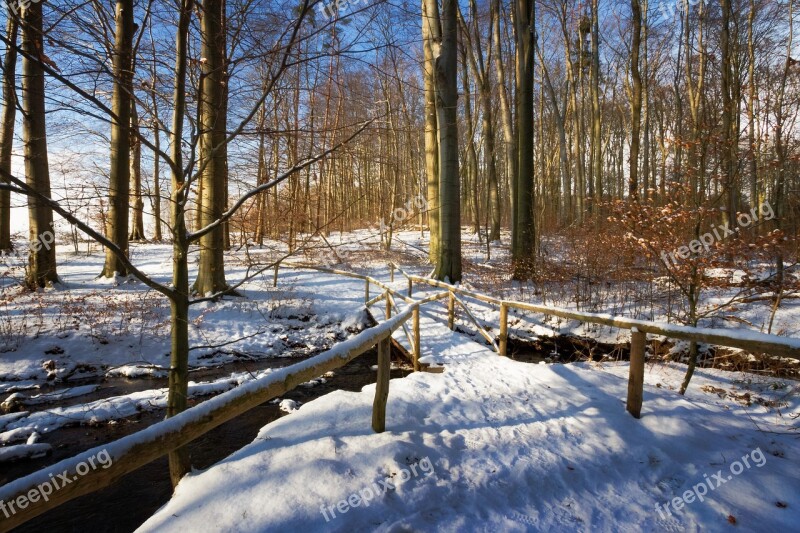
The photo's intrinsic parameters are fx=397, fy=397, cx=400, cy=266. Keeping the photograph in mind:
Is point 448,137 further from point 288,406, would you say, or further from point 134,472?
point 134,472

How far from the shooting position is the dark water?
3.63 meters

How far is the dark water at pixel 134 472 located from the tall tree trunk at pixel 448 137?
13.5 feet

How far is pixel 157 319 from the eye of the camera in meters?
9.02

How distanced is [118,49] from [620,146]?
42562 millimetres

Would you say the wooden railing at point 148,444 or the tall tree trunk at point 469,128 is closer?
the wooden railing at point 148,444

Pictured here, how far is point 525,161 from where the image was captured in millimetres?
11547

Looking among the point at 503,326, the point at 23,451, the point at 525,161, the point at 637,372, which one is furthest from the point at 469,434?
the point at 525,161

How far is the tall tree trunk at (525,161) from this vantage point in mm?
11383

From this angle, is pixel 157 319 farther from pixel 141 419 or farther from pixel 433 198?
pixel 433 198

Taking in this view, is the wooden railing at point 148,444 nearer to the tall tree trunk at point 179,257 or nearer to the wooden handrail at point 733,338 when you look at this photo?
the tall tree trunk at point 179,257

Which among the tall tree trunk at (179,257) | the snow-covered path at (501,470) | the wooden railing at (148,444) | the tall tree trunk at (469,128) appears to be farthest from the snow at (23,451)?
the tall tree trunk at (469,128)

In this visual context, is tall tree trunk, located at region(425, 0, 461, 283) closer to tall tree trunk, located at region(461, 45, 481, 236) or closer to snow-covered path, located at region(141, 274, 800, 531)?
tall tree trunk, located at region(461, 45, 481, 236)

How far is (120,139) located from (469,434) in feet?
35.7

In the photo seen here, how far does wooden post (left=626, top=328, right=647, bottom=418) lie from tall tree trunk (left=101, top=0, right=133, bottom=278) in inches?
168
